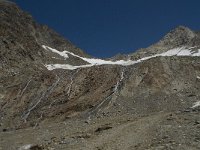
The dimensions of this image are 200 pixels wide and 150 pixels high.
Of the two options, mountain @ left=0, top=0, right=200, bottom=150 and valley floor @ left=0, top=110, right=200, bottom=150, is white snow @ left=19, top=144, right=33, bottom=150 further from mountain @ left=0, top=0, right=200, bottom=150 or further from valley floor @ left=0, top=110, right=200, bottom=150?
valley floor @ left=0, top=110, right=200, bottom=150

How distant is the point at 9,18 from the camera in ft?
261

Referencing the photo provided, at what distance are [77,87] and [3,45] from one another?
2700 centimetres

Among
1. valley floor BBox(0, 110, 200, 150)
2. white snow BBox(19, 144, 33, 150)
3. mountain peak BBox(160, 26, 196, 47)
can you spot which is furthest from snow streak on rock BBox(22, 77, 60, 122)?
mountain peak BBox(160, 26, 196, 47)

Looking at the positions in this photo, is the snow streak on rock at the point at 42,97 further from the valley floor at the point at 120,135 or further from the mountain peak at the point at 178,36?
the mountain peak at the point at 178,36

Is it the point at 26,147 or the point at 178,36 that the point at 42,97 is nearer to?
the point at 26,147

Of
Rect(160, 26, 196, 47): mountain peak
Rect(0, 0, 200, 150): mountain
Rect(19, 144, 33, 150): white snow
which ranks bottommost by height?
Rect(19, 144, 33, 150): white snow

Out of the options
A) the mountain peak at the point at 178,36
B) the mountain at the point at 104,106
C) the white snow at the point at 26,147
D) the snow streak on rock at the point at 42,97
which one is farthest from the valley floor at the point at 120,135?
the mountain peak at the point at 178,36

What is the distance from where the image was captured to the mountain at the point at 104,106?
24.1 m

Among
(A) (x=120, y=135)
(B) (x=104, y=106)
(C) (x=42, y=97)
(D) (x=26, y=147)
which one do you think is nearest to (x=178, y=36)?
(C) (x=42, y=97)

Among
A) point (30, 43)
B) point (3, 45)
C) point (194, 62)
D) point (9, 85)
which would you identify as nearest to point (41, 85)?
point (9, 85)

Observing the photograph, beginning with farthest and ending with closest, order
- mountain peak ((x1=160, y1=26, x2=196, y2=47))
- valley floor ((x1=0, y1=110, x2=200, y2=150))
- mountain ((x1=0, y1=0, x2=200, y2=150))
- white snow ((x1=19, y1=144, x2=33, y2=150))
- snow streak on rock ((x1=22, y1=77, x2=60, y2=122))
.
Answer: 1. mountain peak ((x1=160, y1=26, x2=196, y2=47))
2. snow streak on rock ((x1=22, y1=77, x2=60, y2=122))
3. white snow ((x1=19, y1=144, x2=33, y2=150))
4. mountain ((x1=0, y1=0, x2=200, y2=150))
5. valley floor ((x1=0, y1=110, x2=200, y2=150))

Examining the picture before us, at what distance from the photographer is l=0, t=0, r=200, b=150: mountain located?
79.1 feet

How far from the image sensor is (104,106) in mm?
36375

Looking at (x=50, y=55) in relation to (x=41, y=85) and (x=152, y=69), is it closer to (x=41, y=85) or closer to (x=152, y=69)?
(x=41, y=85)
